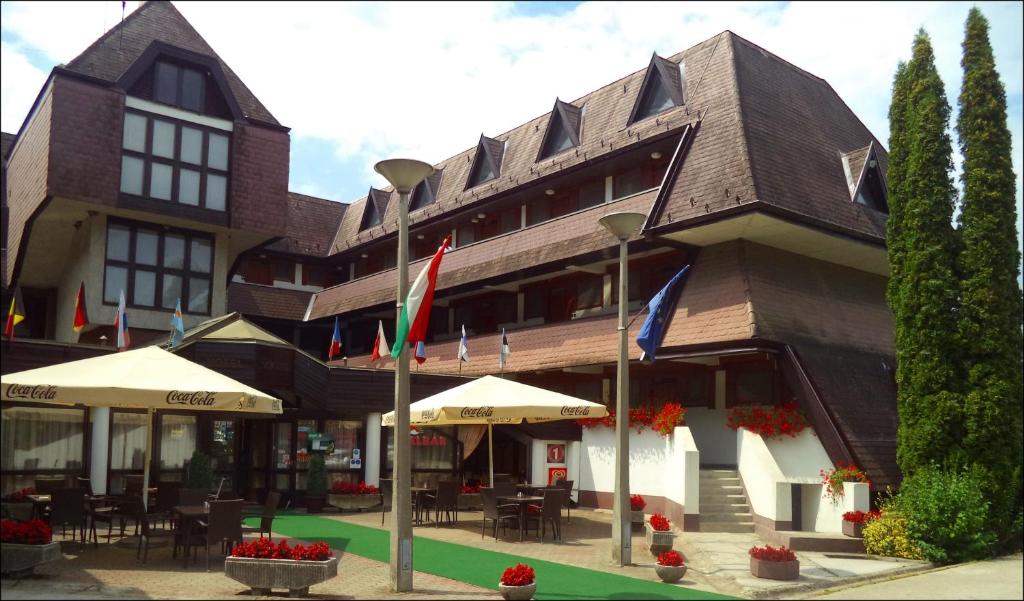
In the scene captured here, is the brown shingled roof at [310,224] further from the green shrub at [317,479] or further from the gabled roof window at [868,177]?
the gabled roof window at [868,177]

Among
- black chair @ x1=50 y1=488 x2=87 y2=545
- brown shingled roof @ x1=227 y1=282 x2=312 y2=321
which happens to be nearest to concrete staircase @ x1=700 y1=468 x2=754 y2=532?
black chair @ x1=50 y1=488 x2=87 y2=545

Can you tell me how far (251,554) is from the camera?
10.6 meters

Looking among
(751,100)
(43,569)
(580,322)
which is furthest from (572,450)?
(43,569)

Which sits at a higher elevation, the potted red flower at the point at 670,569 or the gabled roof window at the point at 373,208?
the gabled roof window at the point at 373,208

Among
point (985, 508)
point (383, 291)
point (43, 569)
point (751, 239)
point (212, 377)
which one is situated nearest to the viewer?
point (43, 569)

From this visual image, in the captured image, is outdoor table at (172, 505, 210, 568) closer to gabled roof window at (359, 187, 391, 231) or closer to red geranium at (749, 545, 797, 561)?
red geranium at (749, 545, 797, 561)

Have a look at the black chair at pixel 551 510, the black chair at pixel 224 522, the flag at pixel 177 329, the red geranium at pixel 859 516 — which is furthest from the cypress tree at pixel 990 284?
the flag at pixel 177 329

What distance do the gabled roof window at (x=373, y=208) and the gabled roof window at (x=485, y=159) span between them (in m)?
6.62

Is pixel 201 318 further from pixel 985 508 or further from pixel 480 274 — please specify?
pixel 985 508

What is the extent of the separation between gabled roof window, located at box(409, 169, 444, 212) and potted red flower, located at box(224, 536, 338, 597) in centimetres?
2411

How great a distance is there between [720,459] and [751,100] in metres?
8.98

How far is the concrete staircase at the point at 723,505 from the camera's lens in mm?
17734

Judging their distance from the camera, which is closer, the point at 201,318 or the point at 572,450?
the point at 572,450

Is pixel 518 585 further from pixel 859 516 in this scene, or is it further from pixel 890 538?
pixel 859 516
